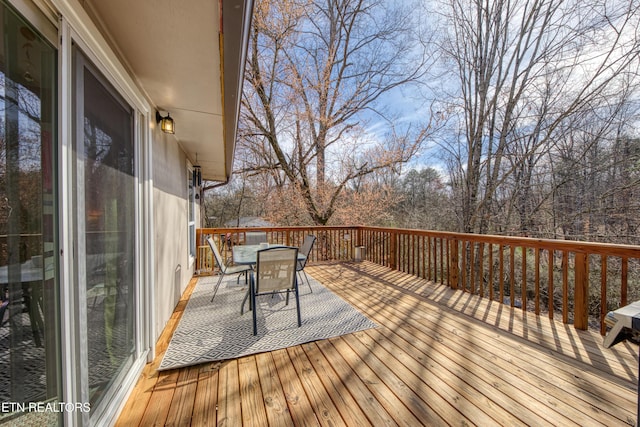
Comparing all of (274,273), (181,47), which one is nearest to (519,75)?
(274,273)

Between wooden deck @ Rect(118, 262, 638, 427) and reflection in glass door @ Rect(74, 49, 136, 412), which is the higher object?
reflection in glass door @ Rect(74, 49, 136, 412)

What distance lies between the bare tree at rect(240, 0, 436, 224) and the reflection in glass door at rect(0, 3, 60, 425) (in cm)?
749

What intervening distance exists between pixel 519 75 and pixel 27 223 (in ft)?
27.0

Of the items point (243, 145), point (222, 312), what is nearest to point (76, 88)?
point (222, 312)

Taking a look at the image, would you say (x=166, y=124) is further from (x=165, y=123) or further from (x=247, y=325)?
(x=247, y=325)

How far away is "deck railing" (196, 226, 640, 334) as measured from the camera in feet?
8.16

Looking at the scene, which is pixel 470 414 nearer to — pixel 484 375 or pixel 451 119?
pixel 484 375

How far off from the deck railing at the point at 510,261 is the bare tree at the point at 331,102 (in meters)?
3.02

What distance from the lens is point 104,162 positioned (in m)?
1.47

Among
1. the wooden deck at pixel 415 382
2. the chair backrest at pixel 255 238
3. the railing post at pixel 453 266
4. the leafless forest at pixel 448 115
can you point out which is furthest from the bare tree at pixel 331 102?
the wooden deck at pixel 415 382

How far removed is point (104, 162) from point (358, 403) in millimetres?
2186

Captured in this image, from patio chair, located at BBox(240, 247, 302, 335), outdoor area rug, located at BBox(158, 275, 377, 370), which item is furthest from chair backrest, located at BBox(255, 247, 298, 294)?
outdoor area rug, located at BBox(158, 275, 377, 370)

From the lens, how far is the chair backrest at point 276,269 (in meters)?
2.58

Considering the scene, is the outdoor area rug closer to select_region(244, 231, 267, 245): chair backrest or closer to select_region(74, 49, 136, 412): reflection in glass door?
select_region(74, 49, 136, 412): reflection in glass door
